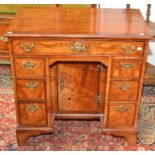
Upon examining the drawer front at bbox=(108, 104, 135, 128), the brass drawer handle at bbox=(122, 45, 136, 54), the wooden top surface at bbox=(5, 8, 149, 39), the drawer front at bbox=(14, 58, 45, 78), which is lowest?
the drawer front at bbox=(108, 104, 135, 128)

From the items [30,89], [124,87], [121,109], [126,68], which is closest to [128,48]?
[126,68]

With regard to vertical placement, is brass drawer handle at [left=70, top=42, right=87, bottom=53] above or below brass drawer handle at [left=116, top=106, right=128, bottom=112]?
above

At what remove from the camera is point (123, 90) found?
223cm

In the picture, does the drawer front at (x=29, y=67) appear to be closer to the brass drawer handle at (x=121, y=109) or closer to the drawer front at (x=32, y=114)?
the drawer front at (x=32, y=114)

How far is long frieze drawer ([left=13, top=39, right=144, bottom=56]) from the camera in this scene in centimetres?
203

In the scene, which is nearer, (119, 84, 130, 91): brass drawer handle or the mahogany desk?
the mahogany desk

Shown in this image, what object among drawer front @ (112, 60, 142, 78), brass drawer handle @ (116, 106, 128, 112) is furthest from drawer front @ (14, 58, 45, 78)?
brass drawer handle @ (116, 106, 128, 112)

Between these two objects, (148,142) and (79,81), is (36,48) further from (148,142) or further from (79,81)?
(148,142)

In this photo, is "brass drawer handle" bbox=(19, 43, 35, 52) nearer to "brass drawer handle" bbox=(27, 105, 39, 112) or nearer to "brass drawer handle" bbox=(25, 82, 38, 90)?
"brass drawer handle" bbox=(25, 82, 38, 90)

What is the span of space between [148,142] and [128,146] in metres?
0.17

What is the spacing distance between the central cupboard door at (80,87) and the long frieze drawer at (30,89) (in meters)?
0.25

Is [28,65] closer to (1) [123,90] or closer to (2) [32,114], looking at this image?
(2) [32,114]

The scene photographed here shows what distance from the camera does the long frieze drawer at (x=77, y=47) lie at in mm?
2031

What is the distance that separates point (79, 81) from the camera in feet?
8.12
